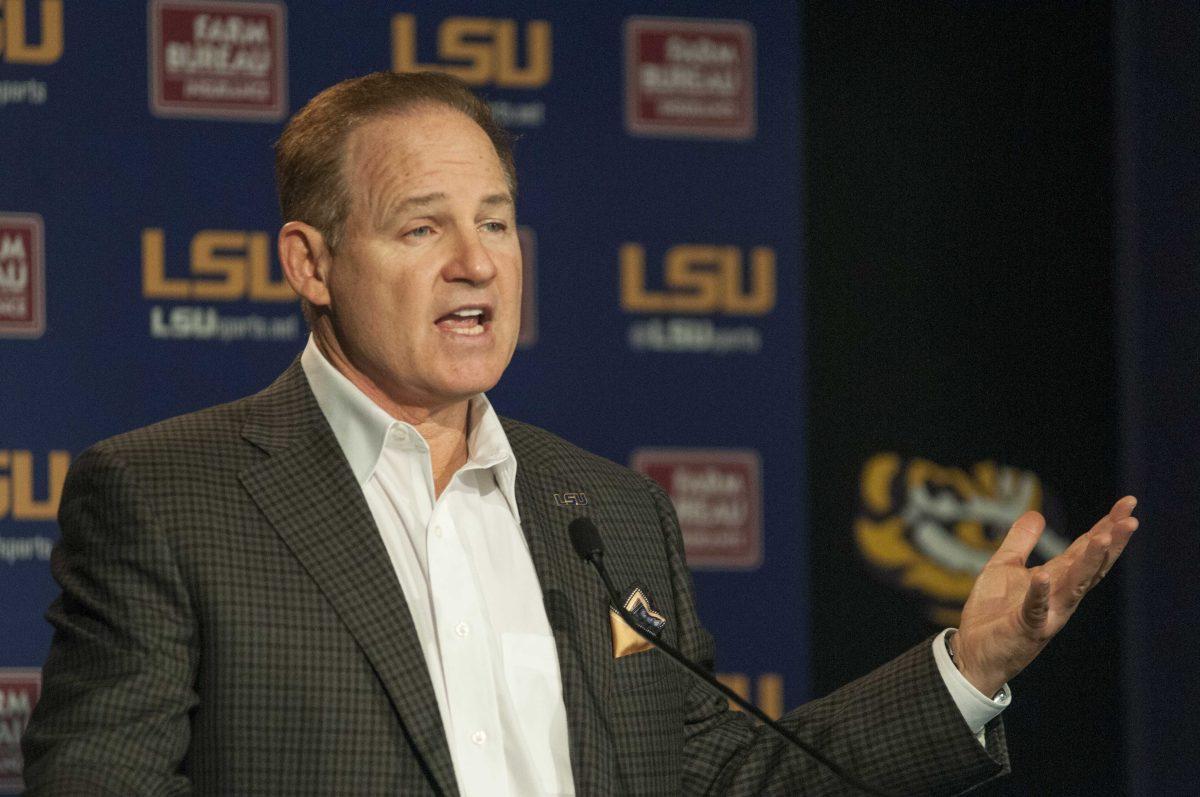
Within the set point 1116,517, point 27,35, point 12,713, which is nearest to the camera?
point 1116,517

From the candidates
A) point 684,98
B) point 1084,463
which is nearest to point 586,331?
point 684,98

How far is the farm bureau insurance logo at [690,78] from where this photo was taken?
167 inches

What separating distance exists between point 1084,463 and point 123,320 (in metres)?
2.58

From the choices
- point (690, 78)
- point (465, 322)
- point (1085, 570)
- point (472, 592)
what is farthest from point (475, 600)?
point (690, 78)

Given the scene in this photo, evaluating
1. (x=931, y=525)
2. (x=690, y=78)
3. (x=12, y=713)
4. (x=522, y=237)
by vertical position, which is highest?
(x=690, y=78)

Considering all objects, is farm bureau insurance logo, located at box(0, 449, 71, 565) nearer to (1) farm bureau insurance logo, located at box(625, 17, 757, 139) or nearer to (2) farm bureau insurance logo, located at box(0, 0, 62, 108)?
(2) farm bureau insurance logo, located at box(0, 0, 62, 108)

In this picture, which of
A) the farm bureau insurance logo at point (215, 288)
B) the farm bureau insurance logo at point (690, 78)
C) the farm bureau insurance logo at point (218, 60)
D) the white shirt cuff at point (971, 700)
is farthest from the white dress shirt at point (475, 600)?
the farm bureau insurance logo at point (690, 78)

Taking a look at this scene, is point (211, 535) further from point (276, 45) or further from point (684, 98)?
point (684, 98)

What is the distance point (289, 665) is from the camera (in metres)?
1.98

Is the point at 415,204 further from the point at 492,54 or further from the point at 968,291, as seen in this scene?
the point at 968,291

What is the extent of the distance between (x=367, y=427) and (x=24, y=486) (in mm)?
1844

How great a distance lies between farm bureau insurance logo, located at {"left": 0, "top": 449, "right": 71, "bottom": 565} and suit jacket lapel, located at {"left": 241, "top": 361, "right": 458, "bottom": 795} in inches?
68.3

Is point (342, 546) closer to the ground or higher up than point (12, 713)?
higher up

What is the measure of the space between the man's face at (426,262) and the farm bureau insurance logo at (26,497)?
173 centimetres
